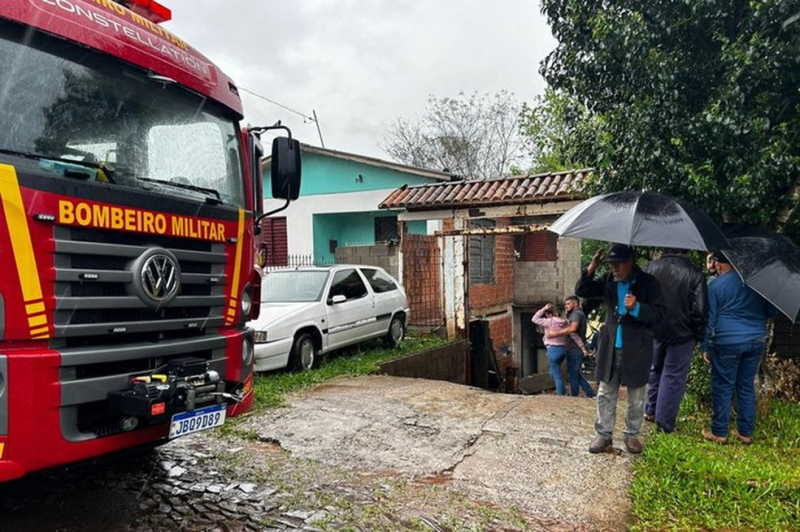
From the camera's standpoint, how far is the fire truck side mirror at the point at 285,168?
4.38 metres

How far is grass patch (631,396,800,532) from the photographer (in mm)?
3385

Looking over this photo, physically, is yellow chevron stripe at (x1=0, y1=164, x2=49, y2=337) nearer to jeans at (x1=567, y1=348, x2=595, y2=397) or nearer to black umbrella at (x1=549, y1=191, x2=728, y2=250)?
black umbrella at (x1=549, y1=191, x2=728, y2=250)

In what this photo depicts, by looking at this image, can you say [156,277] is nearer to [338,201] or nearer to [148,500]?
[148,500]

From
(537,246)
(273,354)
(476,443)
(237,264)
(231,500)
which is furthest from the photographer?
(537,246)

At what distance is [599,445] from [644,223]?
179 cm

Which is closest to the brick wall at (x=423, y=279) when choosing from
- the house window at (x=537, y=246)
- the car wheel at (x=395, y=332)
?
the car wheel at (x=395, y=332)

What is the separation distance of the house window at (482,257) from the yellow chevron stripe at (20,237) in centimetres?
1146

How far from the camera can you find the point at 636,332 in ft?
14.0

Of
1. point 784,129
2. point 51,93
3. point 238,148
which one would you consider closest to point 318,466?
point 238,148

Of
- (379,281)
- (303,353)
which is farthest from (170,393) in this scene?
(379,281)

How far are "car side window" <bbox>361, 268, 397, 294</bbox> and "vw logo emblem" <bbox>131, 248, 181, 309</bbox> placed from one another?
630 centimetres

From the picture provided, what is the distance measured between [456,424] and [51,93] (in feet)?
13.8

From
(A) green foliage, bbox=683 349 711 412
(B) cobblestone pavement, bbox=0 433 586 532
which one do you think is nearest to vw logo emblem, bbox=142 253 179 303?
(B) cobblestone pavement, bbox=0 433 586 532

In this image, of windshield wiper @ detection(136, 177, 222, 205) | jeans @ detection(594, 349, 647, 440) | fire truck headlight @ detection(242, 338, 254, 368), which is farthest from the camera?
jeans @ detection(594, 349, 647, 440)
